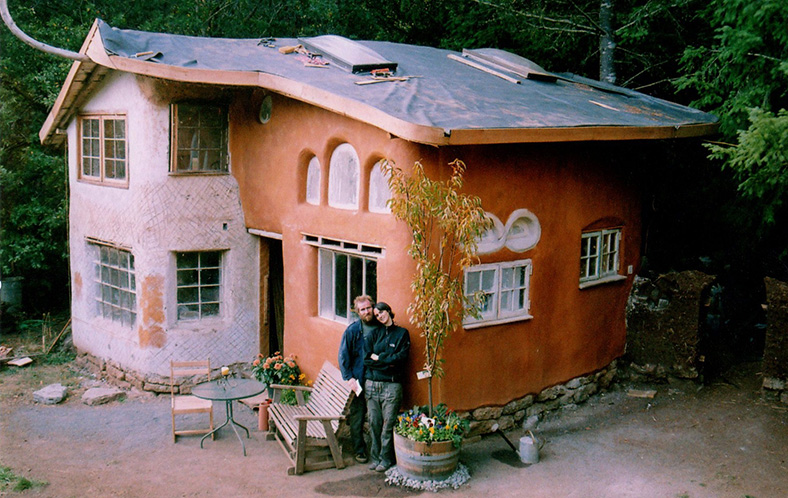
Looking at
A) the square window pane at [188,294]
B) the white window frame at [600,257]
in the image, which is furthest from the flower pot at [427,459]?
the square window pane at [188,294]

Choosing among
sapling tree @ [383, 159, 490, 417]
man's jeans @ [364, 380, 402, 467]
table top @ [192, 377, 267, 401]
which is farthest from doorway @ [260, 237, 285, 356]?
sapling tree @ [383, 159, 490, 417]

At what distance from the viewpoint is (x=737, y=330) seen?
41.8 ft

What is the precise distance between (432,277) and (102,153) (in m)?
6.55

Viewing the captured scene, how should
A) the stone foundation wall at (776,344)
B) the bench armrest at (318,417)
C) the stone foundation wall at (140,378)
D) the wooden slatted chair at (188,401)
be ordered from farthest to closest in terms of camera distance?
the stone foundation wall at (140,378) < the stone foundation wall at (776,344) < the wooden slatted chair at (188,401) < the bench armrest at (318,417)

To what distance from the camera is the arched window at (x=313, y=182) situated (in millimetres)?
9664

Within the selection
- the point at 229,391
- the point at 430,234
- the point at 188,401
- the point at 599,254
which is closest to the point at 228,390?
the point at 229,391

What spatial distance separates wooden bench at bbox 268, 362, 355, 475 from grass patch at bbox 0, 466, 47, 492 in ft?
8.91

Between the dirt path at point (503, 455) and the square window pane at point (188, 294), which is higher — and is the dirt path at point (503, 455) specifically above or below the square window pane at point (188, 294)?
below

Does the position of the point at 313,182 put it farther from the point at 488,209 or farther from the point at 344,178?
the point at 488,209

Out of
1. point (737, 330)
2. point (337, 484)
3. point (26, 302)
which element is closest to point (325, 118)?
point (337, 484)

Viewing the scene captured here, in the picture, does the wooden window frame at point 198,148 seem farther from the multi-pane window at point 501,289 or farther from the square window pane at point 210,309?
the multi-pane window at point 501,289

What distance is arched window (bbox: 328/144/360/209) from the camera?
9008mm

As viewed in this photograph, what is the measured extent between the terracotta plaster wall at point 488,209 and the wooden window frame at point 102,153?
5.52 ft

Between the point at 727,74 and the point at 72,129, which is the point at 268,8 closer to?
the point at 72,129
